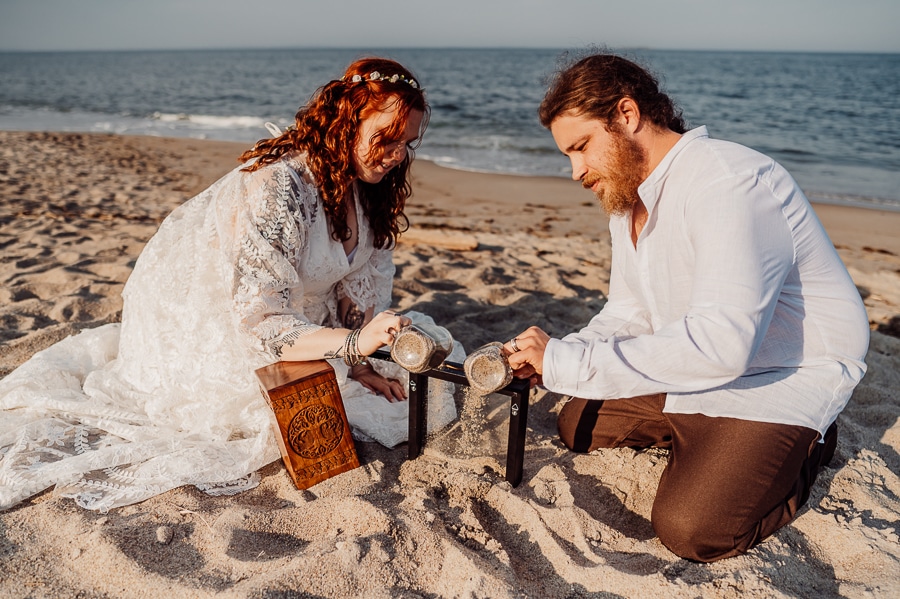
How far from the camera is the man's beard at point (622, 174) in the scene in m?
2.17

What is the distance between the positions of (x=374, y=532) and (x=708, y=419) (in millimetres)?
1210

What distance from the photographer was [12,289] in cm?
392

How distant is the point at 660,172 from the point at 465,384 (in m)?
0.98

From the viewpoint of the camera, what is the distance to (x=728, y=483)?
2098mm

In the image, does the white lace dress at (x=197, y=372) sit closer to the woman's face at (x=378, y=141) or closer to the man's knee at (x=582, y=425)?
the woman's face at (x=378, y=141)

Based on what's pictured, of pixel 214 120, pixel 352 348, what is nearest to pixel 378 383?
pixel 352 348

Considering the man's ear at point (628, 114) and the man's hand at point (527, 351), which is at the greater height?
the man's ear at point (628, 114)

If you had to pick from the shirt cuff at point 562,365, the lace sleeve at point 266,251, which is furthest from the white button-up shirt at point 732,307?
the lace sleeve at point 266,251

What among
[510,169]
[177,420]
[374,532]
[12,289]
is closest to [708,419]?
[374,532]

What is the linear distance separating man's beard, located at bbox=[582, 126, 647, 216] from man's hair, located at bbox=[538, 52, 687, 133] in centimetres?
9

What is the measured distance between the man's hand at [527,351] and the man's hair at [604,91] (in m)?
0.77

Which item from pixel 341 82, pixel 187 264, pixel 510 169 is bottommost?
pixel 510 169

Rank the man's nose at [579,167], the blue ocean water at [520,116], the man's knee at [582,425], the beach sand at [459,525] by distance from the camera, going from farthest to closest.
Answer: the blue ocean water at [520,116] < the man's knee at [582,425] < the man's nose at [579,167] < the beach sand at [459,525]

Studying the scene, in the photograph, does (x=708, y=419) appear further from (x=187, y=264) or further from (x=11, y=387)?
(x=11, y=387)
